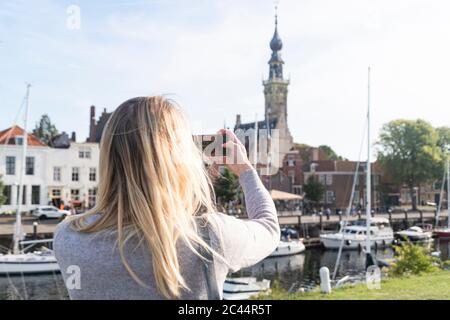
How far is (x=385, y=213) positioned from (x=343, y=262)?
2232 millimetres

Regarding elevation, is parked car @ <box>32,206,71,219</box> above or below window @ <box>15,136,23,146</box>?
below

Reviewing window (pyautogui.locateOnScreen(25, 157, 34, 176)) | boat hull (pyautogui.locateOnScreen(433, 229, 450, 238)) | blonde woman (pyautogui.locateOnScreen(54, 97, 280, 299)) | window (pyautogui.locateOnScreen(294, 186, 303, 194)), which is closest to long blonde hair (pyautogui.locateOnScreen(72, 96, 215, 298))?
blonde woman (pyautogui.locateOnScreen(54, 97, 280, 299))

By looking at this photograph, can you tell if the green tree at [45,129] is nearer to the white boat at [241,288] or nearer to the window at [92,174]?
the window at [92,174]

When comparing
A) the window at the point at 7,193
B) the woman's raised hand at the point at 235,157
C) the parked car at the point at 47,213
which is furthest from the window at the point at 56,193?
the woman's raised hand at the point at 235,157

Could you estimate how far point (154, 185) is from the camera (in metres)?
1.01

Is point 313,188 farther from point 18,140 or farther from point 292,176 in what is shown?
point 18,140

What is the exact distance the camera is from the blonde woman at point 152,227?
3.25 feet

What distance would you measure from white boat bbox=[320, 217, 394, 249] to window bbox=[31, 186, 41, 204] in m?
12.6

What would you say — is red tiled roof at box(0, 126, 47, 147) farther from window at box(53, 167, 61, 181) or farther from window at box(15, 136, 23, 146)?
window at box(53, 167, 61, 181)

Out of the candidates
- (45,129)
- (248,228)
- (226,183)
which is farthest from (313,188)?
(45,129)

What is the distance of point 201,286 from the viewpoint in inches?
40.1

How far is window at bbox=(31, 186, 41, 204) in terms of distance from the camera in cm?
2148

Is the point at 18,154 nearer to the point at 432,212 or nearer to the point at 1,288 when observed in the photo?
the point at 1,288

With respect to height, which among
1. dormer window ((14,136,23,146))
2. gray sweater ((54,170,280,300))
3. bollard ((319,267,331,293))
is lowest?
bollard ((319,267,331,293))
